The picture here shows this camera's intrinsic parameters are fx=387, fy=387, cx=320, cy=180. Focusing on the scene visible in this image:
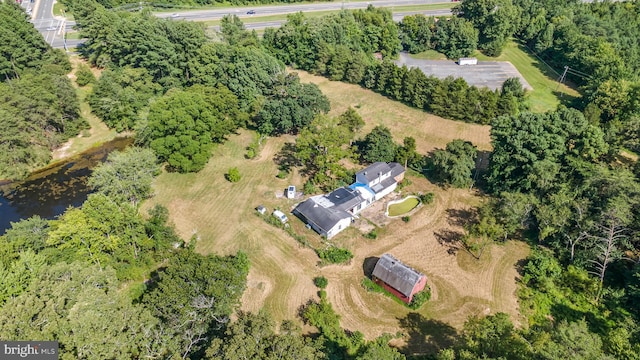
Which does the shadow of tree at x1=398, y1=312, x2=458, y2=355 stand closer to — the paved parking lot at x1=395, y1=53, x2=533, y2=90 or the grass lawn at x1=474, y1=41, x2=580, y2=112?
the grass lawn at x1=474, y1=41, x2=580, y2=112

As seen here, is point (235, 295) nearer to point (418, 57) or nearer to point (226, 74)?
point (226, 74)

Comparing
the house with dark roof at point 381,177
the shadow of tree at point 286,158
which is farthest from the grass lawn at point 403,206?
the shadow of tree at point 286,158

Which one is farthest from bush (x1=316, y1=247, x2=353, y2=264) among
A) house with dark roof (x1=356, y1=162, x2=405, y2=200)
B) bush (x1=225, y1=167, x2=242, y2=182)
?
bush (x1=225, y1=167, x2=242, y2=182)

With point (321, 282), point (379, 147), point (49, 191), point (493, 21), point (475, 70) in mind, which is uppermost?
point (493, 21)

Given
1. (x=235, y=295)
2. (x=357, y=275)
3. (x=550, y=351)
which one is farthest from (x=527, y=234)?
(x=235, y=295)

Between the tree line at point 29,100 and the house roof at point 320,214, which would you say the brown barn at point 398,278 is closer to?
the house roof at point 320,214

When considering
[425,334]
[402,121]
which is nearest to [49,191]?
[425,334]

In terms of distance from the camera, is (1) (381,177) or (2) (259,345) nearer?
(2) (259,345)

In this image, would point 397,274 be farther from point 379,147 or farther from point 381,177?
point 379,147
